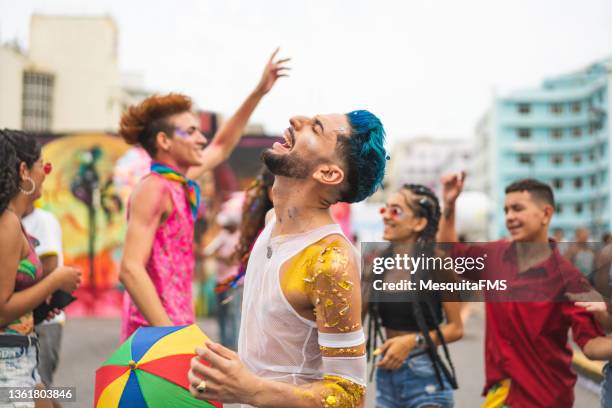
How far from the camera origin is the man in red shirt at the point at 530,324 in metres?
3.75

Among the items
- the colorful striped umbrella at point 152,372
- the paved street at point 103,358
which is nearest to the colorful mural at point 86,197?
the paved street at point 103,358

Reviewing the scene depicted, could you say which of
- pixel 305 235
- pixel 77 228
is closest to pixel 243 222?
pixel 305 235

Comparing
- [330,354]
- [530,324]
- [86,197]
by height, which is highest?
[330,354]

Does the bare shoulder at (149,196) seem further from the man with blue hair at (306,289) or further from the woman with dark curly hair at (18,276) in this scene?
the man with blue hair at (306,289)

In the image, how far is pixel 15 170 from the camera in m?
3.47

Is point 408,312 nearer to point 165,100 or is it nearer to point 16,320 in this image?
point 165,100

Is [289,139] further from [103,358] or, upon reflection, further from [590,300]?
[103,358]

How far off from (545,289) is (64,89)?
62992 mm

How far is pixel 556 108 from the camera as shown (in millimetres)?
91688

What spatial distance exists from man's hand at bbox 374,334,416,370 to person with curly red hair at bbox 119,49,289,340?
106 cm

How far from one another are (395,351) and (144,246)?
1453mm

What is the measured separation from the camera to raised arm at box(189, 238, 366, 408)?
2.00 m

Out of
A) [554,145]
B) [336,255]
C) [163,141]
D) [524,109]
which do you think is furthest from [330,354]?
[524,109]

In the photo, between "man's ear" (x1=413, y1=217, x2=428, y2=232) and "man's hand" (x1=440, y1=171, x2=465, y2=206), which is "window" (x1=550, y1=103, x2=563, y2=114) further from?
"man's hand" (x1=440, y1=171, x2=465, y2=206)
